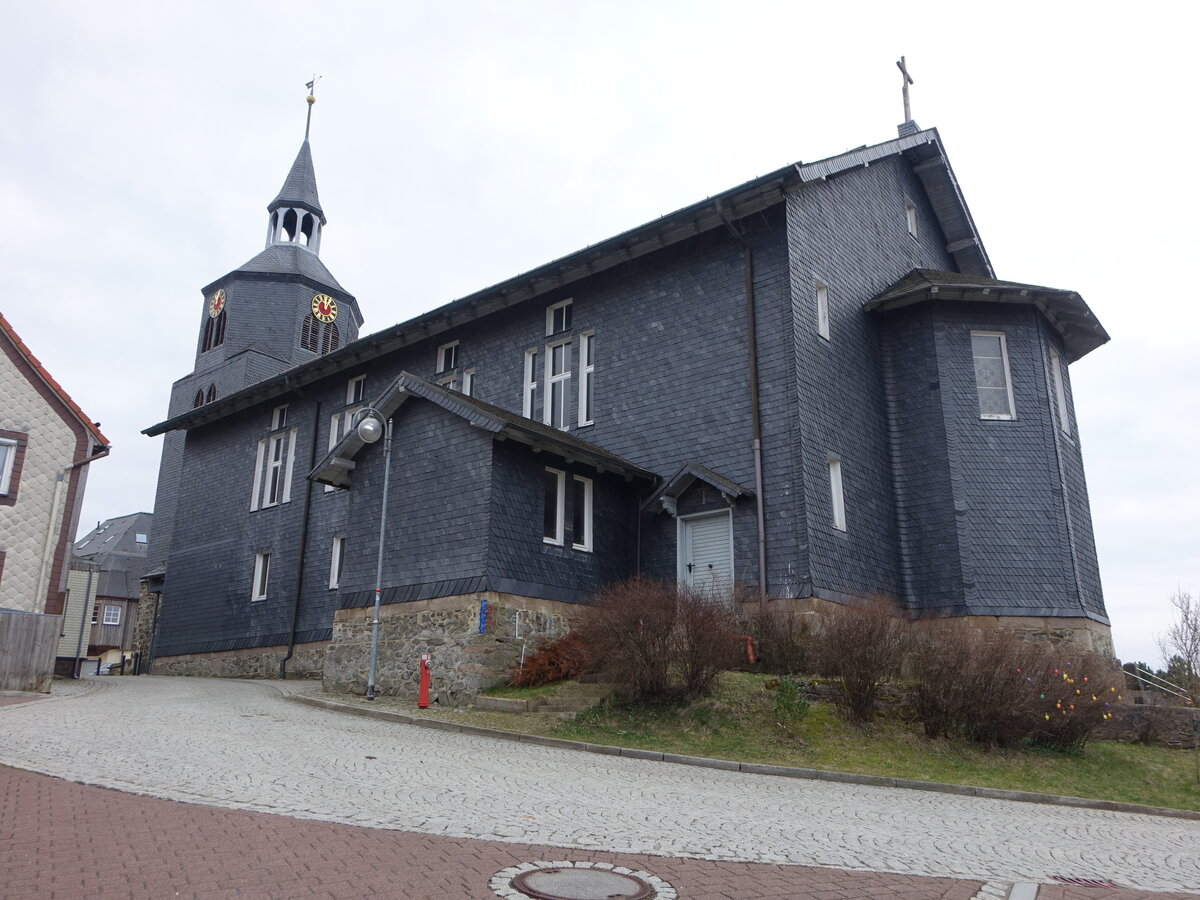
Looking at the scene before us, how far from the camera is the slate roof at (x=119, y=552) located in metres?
60.1

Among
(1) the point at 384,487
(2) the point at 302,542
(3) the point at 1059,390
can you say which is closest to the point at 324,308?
(2) the point at 302,542

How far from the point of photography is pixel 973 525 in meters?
19.9

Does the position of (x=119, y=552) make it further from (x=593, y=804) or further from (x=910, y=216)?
(x=593, y=804)

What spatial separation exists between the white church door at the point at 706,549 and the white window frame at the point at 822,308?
4380 mm

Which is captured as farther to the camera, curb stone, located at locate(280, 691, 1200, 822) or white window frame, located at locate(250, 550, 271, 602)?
white window frame, located at locate(250, 550, 271, 602)

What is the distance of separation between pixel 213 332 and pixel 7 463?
63.6 feet

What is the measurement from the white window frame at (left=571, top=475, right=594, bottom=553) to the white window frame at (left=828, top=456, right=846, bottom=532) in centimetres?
481

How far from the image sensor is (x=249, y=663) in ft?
92.9

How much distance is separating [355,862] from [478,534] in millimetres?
11583

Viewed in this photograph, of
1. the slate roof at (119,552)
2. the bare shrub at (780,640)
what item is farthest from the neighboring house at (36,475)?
the slate roof at (119,552)

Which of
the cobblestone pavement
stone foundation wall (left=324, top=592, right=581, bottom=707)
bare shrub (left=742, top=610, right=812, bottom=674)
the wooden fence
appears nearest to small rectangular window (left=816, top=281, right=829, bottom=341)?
bare shrub (left=742, top=610, right=812, bottom=674)

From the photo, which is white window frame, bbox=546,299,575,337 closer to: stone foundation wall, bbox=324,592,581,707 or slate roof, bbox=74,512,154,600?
stone foundation wall, bbox=324,592,581,707

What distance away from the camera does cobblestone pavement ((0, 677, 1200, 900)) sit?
24.9 feet

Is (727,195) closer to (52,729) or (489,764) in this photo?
(489,764)
